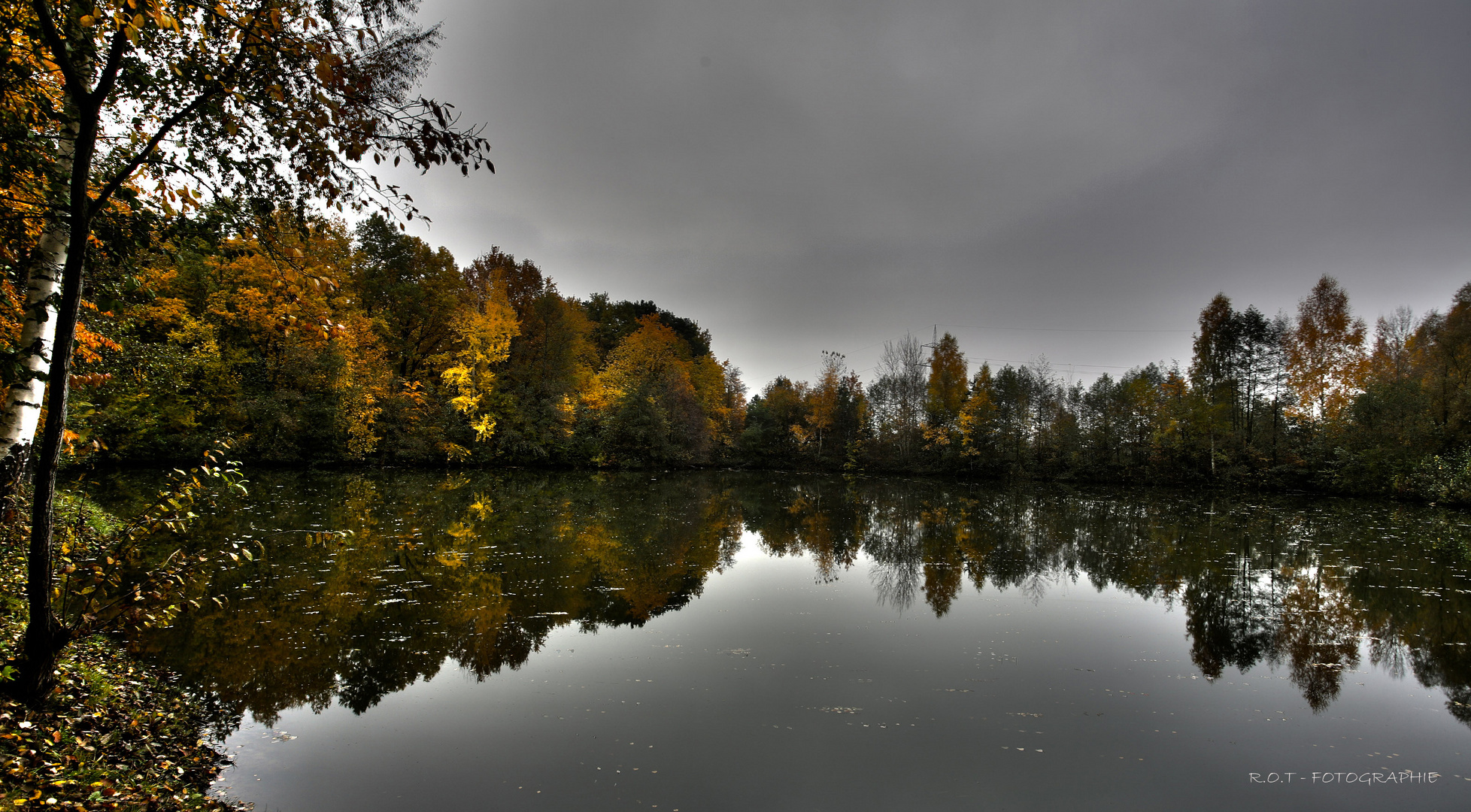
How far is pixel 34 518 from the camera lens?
3.17 m

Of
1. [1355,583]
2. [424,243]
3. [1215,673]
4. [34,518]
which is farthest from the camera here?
[424,243]

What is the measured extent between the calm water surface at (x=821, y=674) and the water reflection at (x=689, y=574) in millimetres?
69

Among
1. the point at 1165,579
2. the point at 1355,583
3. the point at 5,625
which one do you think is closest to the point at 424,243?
the point at 5,625

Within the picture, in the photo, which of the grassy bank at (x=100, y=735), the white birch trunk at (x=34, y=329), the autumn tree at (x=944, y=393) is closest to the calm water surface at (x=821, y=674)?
the grassy bank at (x=100, y=735)

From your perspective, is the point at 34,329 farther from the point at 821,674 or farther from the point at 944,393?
the point at 944,393

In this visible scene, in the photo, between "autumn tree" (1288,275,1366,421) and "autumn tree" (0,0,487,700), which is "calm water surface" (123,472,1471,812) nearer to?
"autumn tree" (0,0,487,700)

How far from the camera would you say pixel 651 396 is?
36906 millimetres

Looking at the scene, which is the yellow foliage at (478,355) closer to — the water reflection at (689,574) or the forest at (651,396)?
the forest at (651,396)

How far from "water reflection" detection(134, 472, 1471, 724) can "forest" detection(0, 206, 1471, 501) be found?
4.90m

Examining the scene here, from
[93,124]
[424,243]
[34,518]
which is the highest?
[424,243]

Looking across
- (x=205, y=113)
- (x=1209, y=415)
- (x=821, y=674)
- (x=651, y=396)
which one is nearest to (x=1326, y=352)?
(x=1209, y=415)

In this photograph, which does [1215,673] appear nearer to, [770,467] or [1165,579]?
[1165,579]

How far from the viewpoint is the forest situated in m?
22.7

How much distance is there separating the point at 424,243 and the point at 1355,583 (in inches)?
1501
